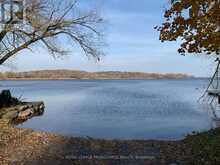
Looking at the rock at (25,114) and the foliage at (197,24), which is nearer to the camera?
the foliage at (197,24)

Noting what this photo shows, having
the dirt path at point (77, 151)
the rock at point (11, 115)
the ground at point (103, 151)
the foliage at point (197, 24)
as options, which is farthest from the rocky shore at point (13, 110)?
the foliage at point (197, 24)

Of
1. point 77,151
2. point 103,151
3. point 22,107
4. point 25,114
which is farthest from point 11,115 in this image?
point 103,151

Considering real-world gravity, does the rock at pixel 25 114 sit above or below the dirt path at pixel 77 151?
below

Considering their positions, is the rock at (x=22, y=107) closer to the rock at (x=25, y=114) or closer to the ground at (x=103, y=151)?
the rock at (x=25, y=114)

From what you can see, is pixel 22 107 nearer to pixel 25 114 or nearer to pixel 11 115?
pixel 25 114

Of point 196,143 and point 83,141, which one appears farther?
point 83,141

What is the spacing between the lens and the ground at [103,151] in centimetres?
1004

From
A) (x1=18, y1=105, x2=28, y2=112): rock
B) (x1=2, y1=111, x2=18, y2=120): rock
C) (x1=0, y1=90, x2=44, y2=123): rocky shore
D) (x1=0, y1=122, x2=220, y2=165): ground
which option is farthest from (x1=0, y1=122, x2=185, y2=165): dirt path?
(x1=18, y1=105, x2=28, y2=112): rock

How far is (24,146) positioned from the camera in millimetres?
12188

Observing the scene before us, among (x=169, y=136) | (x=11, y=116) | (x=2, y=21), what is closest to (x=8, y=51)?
(x=2, y=21)

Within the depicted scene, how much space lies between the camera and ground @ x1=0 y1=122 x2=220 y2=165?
→ 32.9 feet

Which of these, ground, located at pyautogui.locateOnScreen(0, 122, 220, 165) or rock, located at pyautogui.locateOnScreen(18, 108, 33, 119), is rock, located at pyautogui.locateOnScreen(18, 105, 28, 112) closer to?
rock, located at pyautogui.locateOnScreen(18, 108, 33, 119)

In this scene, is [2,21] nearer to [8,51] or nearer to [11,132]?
[8,51]

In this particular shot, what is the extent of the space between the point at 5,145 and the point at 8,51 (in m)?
11.3
